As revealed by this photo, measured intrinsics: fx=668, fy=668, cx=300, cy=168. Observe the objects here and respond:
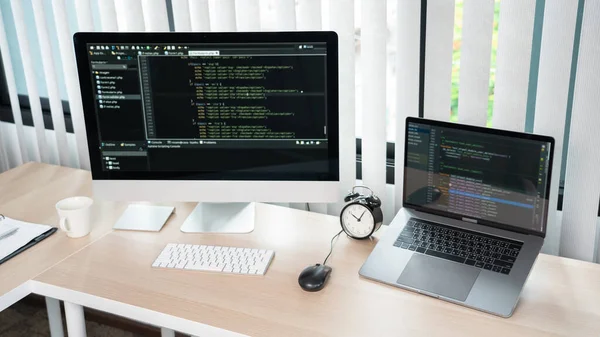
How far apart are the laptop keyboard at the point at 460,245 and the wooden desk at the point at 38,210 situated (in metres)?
0.82

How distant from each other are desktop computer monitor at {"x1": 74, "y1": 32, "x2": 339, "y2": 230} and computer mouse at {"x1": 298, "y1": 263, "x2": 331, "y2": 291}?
9.1 inches

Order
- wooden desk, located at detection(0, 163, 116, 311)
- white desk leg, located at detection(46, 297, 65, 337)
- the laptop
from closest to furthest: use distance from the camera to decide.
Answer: the laptop → wooden desk, located at detection(0, 163, 116, 311) → white desk leg, located at detection(46, 297, 65, 337)

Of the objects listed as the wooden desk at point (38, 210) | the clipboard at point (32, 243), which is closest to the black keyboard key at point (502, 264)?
the wooden desk at point (38, 210)

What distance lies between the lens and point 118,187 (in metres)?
1.77

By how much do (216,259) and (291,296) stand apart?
24 cm

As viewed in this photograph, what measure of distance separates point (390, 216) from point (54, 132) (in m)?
1.28

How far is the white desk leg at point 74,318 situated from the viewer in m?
1.66

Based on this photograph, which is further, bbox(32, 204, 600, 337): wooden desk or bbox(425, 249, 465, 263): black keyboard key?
bbox(425, 249, 465, 263): black keyboard key

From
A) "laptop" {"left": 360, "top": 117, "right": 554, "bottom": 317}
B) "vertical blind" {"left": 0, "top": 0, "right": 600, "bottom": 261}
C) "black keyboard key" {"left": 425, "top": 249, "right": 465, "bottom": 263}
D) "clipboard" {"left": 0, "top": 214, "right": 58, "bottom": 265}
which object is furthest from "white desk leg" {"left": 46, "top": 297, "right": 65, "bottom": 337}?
"black keyboard key" {"left": 425, "top": 249, "right": 465, "bottom": 263}

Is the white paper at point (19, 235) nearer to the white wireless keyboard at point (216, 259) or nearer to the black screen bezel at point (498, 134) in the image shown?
the white wireless keyboard at point (216, 259)

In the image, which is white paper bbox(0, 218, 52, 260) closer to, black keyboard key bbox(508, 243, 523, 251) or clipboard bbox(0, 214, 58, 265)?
clipboard bbox(0, 214, 58, 265)

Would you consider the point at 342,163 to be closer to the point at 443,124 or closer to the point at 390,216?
the point at 390,216

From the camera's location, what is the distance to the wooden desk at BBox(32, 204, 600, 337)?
1.37 metres

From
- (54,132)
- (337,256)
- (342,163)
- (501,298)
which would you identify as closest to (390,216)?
(342,163)
